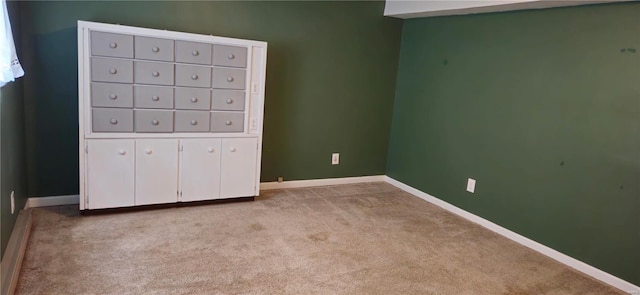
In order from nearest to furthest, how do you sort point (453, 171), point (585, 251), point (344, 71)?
point (585, 251) < point (453, 171) < point (344, 71)

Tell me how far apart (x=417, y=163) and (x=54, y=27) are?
326 cm

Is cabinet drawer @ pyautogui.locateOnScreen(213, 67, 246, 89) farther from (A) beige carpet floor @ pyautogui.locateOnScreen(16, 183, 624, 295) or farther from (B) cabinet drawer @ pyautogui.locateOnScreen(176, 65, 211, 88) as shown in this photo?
(A) beige carpet floor @ pyautogui.locateOnScreen(16, 183, 624, 295)

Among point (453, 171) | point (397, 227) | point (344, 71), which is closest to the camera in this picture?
point (397, 227)

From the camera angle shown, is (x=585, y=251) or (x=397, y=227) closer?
(x=585, y=251)

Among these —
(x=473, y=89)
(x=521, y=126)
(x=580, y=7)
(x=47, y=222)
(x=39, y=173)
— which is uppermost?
(x=580, y=7)

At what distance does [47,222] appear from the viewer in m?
2.95

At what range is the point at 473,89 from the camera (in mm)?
3635

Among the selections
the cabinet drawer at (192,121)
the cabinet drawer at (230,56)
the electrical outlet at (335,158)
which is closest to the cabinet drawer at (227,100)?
the cabinet drawer at (192,121)

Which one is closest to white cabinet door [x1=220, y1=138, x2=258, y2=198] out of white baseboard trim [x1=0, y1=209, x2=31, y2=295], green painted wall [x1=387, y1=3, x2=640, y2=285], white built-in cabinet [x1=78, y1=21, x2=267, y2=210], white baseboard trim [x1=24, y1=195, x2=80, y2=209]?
white built-in cabinet [x1=78, y1=21, x2=267, y2=210]

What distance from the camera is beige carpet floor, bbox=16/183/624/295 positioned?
2311 mm

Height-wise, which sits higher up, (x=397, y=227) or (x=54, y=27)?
(x=54, y=27)

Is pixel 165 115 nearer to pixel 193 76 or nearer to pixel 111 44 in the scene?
pixel 193 76

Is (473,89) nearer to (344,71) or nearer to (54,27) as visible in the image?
(344,71)

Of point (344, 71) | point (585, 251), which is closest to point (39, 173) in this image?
point (344, 71)
